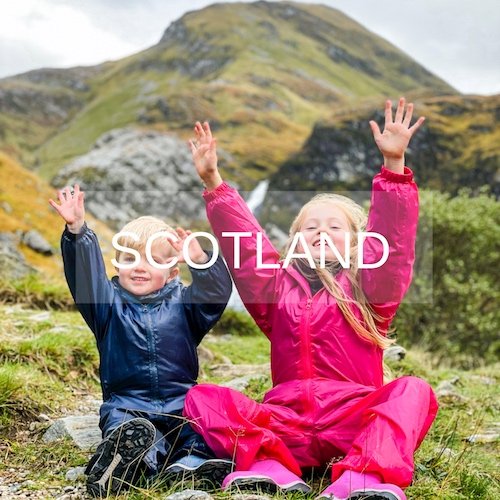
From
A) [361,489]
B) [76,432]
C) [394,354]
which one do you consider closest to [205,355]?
[394,354]

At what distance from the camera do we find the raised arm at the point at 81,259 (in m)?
4.27

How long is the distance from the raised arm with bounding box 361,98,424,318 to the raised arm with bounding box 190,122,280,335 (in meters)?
0.72

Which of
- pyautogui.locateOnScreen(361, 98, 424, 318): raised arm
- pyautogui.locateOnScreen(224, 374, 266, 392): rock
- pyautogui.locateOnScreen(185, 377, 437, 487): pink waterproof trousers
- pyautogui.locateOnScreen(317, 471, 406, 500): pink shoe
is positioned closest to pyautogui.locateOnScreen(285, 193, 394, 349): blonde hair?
pyautogui.locateOnScreen(361, 98, 424, 318): raised arm

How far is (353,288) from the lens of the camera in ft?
14.6

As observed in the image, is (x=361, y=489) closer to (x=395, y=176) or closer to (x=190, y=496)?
(x=190, y=496)

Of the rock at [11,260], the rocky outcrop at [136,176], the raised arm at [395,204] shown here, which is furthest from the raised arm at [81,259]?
the rocky outcrop at [136,176]

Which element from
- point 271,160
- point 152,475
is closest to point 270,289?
point 152,475

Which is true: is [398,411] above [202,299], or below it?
below

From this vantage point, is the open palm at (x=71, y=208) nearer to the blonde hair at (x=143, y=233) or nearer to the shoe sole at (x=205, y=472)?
the blonde hair at (x=143, y=233)

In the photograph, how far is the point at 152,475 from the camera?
3.92 meters

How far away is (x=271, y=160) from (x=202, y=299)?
111102mm

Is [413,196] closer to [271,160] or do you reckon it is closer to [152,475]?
[152,475]

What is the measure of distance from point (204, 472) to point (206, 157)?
1.93 meters

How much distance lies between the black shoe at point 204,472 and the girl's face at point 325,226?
1.44 metres
